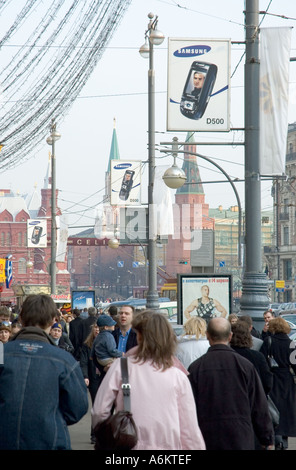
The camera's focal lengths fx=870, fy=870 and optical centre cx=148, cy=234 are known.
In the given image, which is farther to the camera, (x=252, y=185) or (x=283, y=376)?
(x=252, y=185)

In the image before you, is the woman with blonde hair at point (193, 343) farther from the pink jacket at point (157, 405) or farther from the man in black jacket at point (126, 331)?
the pink jacket at point (157, 405)

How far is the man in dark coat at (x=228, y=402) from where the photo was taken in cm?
636

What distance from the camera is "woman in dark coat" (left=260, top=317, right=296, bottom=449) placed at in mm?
10695

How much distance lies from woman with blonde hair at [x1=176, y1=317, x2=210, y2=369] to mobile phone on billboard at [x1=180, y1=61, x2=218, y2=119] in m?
5.88

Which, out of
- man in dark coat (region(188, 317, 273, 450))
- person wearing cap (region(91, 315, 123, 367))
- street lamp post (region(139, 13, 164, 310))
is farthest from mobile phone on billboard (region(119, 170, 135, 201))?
man in dark coat (region(188, 317, 273, 450))

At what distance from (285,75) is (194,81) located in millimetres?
1815

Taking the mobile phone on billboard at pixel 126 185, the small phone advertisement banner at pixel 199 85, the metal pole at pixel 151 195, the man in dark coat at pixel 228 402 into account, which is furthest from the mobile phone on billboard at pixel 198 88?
the mobile phone on billboard at pixel 126 185

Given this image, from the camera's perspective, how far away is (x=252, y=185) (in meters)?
12.2

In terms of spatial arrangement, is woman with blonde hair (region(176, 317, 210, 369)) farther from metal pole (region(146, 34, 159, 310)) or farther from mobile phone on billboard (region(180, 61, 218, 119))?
metal pole (region(146, 34, 159, 310))

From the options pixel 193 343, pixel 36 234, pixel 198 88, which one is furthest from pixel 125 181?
pixel 193 343

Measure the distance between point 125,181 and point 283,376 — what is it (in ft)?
77.1

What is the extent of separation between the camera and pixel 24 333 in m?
5.58

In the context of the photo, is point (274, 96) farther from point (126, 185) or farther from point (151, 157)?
point (126, 185)

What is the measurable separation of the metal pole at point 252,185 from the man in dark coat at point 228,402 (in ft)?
17.9
